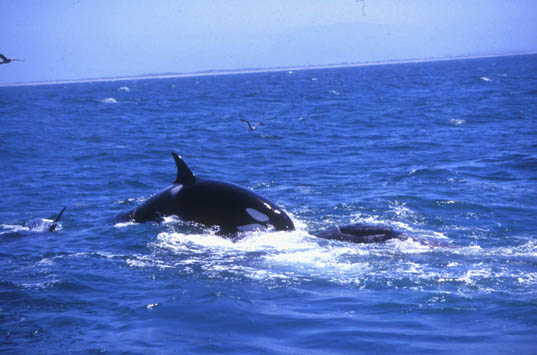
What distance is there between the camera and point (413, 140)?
973 inches

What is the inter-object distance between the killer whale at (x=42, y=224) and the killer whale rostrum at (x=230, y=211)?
2230 mm

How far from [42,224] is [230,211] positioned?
172 inches

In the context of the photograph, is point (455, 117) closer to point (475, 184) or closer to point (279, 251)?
point (475, 184)

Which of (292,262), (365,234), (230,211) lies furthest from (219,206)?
(365,234)

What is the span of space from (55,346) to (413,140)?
801 inches

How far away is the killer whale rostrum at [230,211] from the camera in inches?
404

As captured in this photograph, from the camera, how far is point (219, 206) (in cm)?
1080

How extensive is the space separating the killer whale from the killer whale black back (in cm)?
222

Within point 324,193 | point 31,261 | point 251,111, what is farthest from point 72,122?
point 31,261

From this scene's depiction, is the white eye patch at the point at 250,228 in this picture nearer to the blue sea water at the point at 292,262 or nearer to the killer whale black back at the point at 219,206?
the killer whale black back at the point at 219,206

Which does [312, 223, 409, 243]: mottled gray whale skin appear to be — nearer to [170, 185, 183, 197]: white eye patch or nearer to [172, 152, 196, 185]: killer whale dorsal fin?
[172, 152, 196, 185]: killer whale dorsal fin

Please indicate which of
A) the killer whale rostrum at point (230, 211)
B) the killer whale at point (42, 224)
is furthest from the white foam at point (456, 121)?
the killer whale at point (42, 224)

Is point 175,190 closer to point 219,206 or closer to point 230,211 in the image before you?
point 219,206

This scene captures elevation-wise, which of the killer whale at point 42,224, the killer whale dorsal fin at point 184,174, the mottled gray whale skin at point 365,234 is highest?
the killer whale dorsal fin at point 184,174
